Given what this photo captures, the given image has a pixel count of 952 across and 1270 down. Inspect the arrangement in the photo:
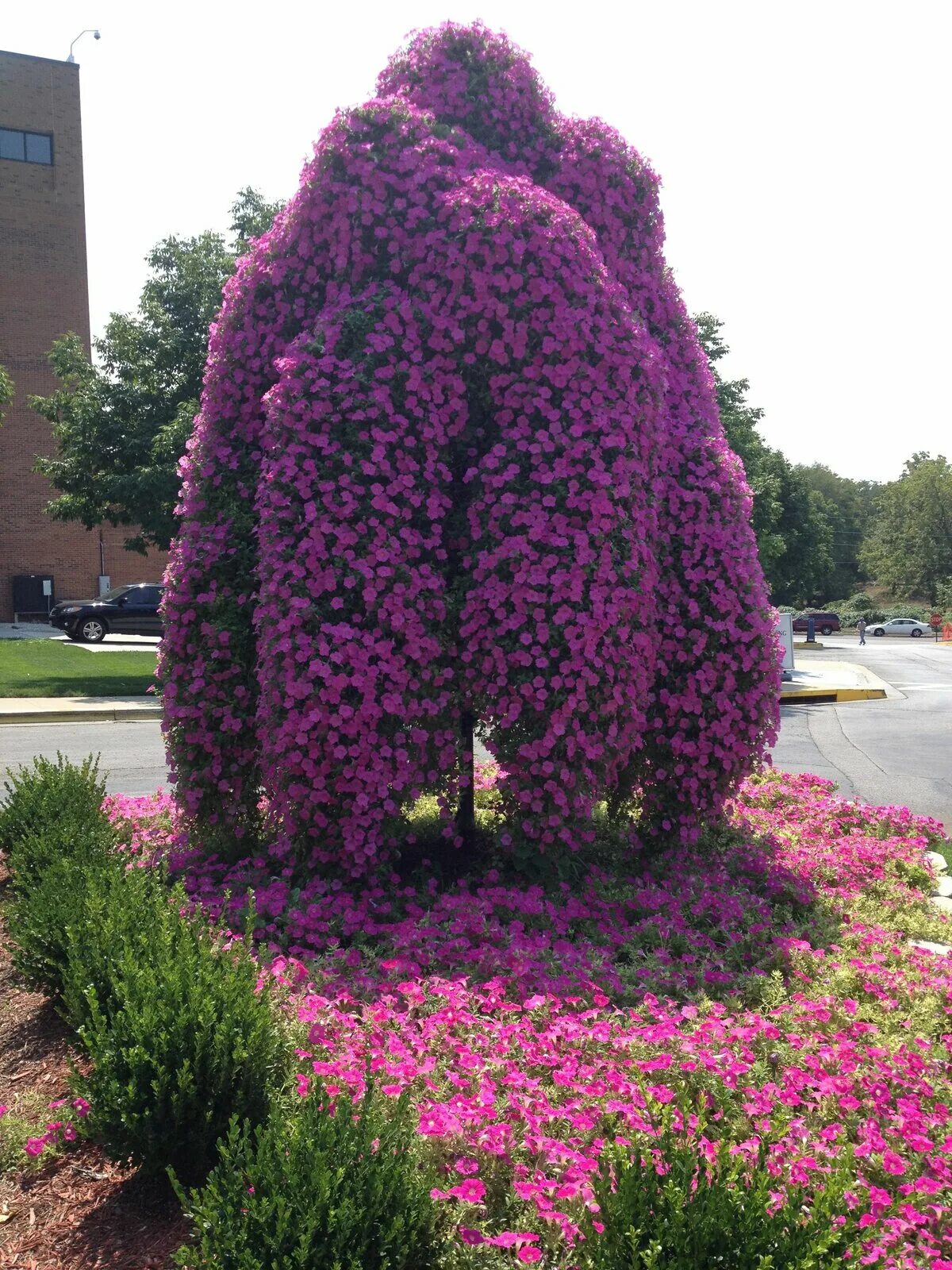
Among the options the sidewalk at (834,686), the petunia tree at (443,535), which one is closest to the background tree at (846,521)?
the sidewalk at (834,686)

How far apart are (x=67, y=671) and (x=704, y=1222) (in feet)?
59.9


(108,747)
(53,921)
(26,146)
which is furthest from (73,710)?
(26,146)

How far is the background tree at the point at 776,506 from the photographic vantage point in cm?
→ 2022

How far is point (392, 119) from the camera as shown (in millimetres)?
5164

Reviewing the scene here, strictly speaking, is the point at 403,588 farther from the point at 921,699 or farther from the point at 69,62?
the point at 69,62

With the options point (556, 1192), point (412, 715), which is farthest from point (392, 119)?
point (556, 1192)

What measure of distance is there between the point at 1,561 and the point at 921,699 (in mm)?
28021

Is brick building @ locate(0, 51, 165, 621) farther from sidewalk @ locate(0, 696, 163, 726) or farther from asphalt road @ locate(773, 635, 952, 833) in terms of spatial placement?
asphalt road @ locate(773, 635, 952, 833)

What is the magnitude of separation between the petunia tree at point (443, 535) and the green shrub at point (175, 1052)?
1.53m

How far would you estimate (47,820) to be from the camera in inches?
204

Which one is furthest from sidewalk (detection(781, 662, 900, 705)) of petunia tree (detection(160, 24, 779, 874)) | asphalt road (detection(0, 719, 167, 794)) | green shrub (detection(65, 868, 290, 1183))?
green shrub (detection(65, 868, 290, 1183))

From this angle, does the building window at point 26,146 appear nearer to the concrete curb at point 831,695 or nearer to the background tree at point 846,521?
the concrete curb at point 831,695

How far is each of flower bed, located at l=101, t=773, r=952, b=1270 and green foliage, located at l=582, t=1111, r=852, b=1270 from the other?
0.80ft

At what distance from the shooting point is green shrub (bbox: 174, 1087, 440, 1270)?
2051 mm
